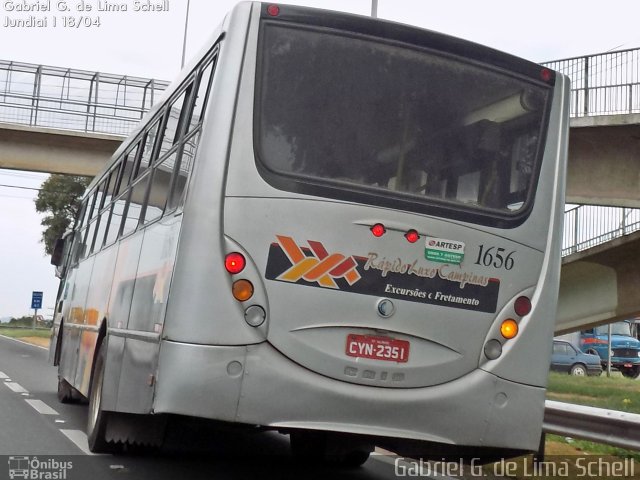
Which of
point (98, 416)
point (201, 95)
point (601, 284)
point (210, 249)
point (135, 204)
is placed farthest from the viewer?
point (601, 284)

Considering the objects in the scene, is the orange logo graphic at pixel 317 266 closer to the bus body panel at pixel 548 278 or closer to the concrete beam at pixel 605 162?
the bus body panel at pixel 548 278

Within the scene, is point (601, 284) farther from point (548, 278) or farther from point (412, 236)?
point (412, 236)

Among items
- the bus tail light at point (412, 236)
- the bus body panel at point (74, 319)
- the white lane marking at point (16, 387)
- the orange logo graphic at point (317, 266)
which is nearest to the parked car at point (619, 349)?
the white lane marking at point (16, 387)

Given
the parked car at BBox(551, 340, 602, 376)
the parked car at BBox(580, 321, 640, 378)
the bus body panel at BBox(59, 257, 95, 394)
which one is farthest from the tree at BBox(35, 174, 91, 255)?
the bus body panel at BBox(59, 257, 95, 394)

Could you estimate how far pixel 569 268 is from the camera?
27.9 m

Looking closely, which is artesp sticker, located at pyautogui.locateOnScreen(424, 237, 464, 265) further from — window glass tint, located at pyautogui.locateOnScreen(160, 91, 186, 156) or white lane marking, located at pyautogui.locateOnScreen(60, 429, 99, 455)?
white lane marking, located at pyautogui.locateOnScreen(60, 429, 99, 455)

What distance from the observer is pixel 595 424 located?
887 centimetres

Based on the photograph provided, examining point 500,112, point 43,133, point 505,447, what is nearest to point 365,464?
point 505,447

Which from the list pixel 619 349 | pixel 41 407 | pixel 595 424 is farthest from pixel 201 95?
pixel 619 349

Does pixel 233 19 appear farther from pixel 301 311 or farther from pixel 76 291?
pixel 76 291

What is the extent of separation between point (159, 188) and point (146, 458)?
252cm

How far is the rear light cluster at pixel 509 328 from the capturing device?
7.41m

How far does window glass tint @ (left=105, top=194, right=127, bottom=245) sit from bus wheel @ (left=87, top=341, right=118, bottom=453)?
1.30 meters

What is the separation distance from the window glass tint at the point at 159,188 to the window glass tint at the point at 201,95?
44 centimetres
